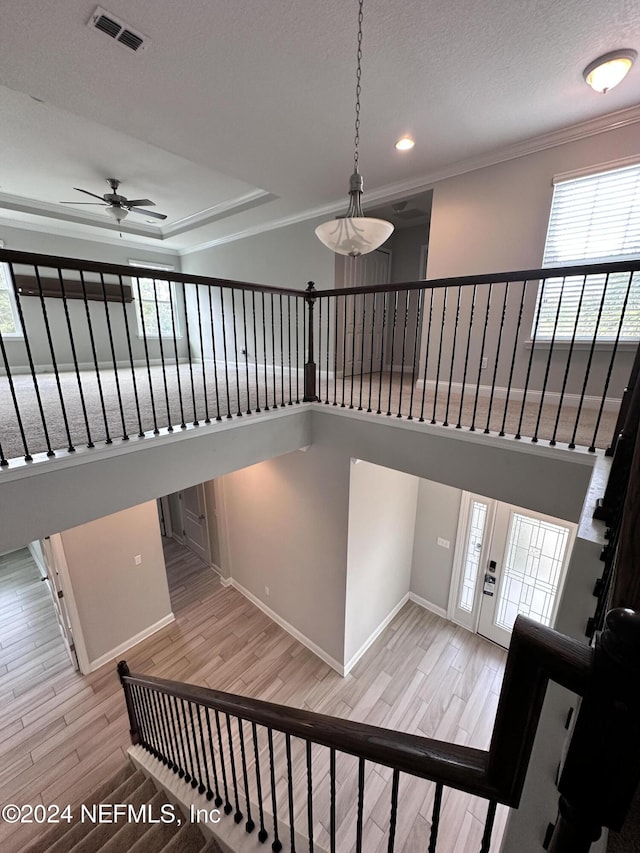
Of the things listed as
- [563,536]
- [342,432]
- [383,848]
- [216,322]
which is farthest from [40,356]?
[563,536]

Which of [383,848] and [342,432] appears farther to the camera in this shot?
[342,432]

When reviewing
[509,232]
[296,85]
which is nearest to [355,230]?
[296,85]

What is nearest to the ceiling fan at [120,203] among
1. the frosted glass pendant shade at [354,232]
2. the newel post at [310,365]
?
the newel post at [310,365]

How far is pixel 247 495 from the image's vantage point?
15.8 feet

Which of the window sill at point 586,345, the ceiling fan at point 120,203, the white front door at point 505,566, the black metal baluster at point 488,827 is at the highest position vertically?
the ceiling fan at point 120,203

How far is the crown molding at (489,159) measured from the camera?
9.22 ft

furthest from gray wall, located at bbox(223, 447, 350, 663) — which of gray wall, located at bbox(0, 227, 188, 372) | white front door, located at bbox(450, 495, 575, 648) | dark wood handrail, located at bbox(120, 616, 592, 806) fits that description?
gray wall, located at bbox(0, 227, 188, 372)

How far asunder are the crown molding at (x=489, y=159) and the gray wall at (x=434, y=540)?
3527 mm

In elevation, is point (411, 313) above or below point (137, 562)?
above

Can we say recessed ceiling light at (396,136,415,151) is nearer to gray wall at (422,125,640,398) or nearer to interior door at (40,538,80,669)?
gray wall at (422,125,640,398)

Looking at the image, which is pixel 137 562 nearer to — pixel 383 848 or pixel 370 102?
pixel 383 848

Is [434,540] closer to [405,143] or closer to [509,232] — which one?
[509,232]

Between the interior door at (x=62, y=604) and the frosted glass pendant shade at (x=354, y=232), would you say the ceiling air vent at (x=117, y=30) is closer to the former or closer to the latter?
the frosted glass pendant shade at (x=354, y=232)

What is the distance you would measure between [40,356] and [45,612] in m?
3.89
